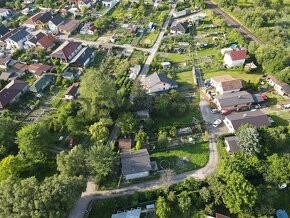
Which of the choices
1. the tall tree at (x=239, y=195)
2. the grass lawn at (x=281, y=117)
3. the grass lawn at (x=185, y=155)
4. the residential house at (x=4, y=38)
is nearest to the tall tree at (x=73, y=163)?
the grass lawn at (x=185, y=155)

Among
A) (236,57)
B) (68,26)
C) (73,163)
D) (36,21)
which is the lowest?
(73,163)

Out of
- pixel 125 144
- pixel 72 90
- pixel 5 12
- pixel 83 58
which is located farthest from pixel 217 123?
pixel 5 12

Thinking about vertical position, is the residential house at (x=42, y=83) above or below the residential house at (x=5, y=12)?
below

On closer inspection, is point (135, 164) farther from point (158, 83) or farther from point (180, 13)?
point (180, 13)

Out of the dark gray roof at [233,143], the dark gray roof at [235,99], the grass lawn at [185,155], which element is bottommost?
the grass lawn at [185,155]

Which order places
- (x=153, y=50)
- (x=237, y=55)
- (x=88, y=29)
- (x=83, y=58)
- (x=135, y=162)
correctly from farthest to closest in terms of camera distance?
(x=88, y=29) < (x=153, y=50) < (x=83, y=58) < (x=237, y=55) < (x=135, y=162)

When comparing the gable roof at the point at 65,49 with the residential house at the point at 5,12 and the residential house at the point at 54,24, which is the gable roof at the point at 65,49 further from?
the residential house at the point at 5,12

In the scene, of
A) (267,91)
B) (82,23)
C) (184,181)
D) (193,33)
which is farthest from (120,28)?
(184,181)
